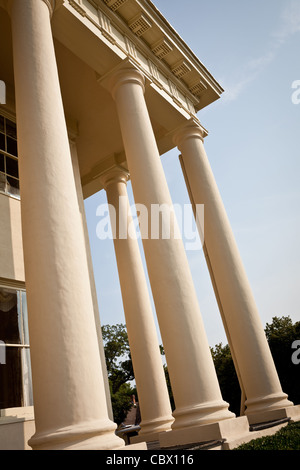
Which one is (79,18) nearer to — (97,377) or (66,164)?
(66,164)

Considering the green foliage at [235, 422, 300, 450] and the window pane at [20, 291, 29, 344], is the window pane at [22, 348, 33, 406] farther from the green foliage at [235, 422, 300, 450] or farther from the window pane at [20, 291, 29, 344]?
the green foliage at [235, 422, 300, 450]

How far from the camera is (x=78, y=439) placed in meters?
24.2

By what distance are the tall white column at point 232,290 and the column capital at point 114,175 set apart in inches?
594

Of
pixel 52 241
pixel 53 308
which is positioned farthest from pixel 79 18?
pixel 53 308

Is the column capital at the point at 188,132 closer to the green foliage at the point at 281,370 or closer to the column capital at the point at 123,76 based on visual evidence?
the column capital at the point at 123,76

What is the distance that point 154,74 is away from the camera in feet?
207

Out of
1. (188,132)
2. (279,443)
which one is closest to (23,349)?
(279,443)

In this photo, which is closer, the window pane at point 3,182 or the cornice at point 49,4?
the cornice at point 49,4

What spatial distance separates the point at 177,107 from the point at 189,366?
46502mm

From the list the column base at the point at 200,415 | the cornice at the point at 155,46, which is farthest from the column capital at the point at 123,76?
the column base at the point at 200,415

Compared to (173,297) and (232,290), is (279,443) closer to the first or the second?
(173,297)

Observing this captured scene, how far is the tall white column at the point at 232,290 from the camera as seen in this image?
2014 inches

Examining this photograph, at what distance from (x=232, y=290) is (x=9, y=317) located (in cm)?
3186

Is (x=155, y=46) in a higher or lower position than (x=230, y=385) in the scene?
higher
